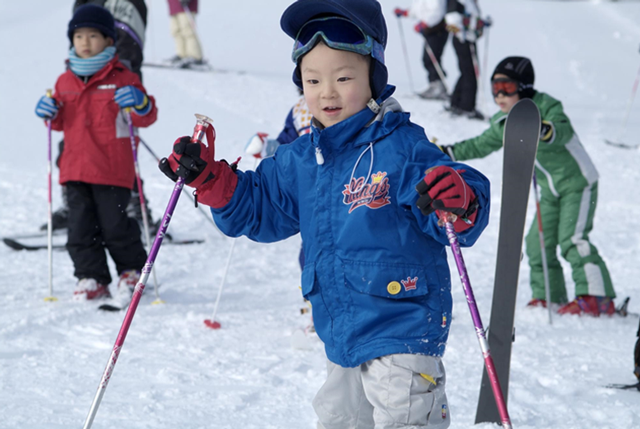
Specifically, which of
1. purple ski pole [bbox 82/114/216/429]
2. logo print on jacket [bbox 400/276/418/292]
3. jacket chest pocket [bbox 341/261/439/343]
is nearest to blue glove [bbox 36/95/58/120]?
purple ski pole [bbox 82/114/216/429]

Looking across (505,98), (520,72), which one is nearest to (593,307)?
(505,98)

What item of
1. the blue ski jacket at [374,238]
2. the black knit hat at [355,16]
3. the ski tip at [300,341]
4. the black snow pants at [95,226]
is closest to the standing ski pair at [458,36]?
the black snow pants at [95,226]

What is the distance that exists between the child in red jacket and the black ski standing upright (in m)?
2.42

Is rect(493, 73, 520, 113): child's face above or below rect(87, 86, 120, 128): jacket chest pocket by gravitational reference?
above

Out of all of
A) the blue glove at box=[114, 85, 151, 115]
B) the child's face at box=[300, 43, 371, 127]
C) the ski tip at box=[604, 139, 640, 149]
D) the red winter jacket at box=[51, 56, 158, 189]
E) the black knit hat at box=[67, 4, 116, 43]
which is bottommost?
the ski tip at box=[604, 139, 640, 149]

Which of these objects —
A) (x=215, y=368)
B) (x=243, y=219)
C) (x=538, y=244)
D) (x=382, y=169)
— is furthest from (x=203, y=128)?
(x=538, y=244)

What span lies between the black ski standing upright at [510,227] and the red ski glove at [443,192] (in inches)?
41.9

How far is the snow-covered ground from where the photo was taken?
10.3ft

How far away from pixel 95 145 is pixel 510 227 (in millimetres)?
2721

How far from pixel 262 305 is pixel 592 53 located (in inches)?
577

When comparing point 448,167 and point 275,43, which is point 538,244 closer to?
point 448,167

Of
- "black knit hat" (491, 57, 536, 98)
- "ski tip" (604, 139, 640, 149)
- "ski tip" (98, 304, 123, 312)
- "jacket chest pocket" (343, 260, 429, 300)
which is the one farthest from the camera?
"ski tip" (604, 139, 640, 149)

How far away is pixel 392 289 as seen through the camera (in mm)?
2145

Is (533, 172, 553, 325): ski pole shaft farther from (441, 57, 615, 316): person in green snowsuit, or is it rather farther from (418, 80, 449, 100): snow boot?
(418, 80, 449, 100): snow boot
